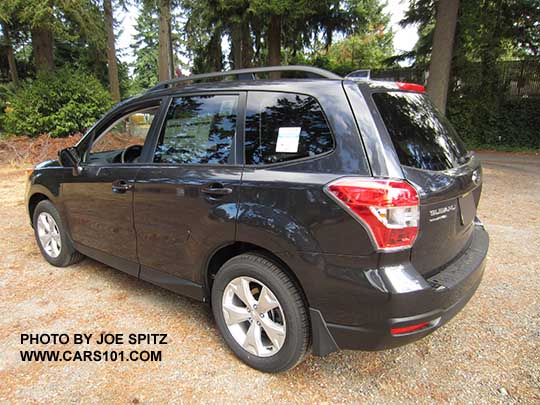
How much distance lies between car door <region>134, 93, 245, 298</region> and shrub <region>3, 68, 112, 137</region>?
953 cm

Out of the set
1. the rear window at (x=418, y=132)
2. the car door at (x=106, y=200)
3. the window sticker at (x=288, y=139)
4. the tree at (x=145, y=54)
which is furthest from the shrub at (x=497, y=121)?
the tree at (x=145, y=54)

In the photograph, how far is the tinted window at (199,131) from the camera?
8.17 feet

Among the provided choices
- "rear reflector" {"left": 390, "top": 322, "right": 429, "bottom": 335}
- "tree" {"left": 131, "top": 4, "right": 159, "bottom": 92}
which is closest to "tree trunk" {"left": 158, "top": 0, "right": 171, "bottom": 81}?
A: "rear reflector" {"left": 390, "top": 322, "right": 429, "bottom": 335}

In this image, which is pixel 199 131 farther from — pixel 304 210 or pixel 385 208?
pixel 385 208

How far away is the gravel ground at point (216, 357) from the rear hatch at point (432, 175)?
0.72 metres

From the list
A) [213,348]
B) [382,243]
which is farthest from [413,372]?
[213,348]

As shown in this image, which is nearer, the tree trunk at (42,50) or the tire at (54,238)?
the tire at (54,238)

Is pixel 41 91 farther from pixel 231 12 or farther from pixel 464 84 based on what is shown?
pixel 464 84

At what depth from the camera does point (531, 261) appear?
3910 millimetres

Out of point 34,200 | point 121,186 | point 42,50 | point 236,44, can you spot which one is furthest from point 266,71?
point 236,44

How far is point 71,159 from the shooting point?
337 centimetres

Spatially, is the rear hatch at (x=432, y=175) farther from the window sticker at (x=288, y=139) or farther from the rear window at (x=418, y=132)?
the window sticker at (x=288, y=139)

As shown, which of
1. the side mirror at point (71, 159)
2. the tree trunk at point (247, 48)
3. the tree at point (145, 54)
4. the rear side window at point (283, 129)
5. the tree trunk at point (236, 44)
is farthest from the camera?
the tree at point (145, 54)

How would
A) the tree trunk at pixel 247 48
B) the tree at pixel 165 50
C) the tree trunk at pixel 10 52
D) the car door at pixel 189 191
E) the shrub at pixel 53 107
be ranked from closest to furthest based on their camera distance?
the car door at pixel 189 191
the shrub at pixel 53 107
the tree trunk at pixel 247 48
the tree trunk at pixel 10 52
the tree at pixel 165 50
